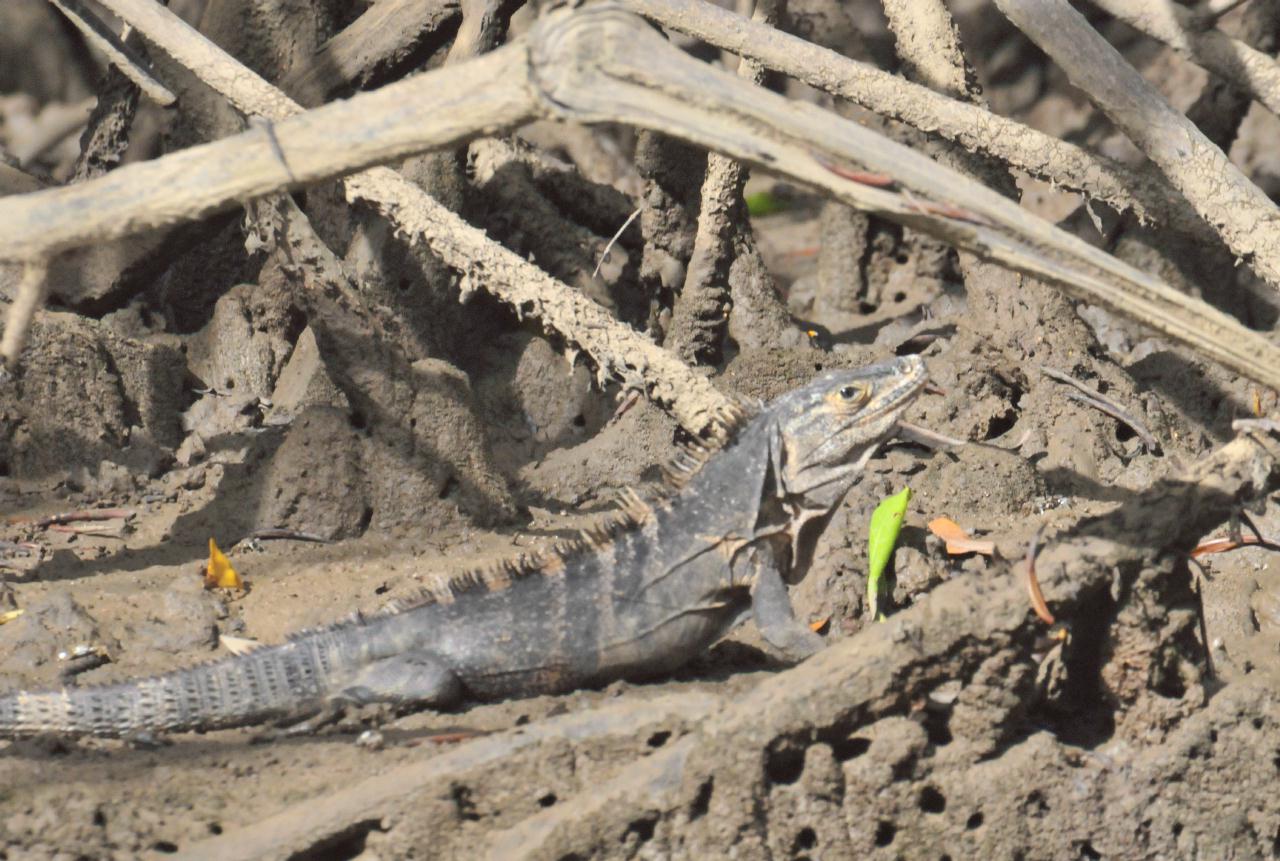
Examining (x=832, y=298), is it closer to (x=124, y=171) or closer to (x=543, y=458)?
(x=543, y=458)

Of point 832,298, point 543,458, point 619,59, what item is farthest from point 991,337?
point 619,59

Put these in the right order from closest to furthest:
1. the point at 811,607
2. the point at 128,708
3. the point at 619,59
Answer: the point at 619,59
the point at 128,708
the point at 811,607

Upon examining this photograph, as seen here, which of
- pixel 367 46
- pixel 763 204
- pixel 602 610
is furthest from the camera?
pixel 763 204

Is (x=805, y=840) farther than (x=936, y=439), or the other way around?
(x=936, y=439)

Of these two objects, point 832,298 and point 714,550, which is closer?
point 714,550

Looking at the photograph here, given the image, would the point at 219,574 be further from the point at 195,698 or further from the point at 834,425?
the point at 834,425

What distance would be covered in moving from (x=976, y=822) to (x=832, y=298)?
13.7 ft

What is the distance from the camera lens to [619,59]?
132 inches

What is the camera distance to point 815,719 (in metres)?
3.94

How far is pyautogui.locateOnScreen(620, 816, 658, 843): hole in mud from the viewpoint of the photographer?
389cm

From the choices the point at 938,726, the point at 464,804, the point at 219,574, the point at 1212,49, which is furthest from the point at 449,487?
the point at 1212,49

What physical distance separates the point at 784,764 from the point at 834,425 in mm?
1385

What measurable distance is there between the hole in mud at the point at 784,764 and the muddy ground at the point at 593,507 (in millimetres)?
11

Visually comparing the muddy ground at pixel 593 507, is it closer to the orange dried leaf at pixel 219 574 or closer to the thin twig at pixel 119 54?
the orange dried leaf at pixel 219 574
